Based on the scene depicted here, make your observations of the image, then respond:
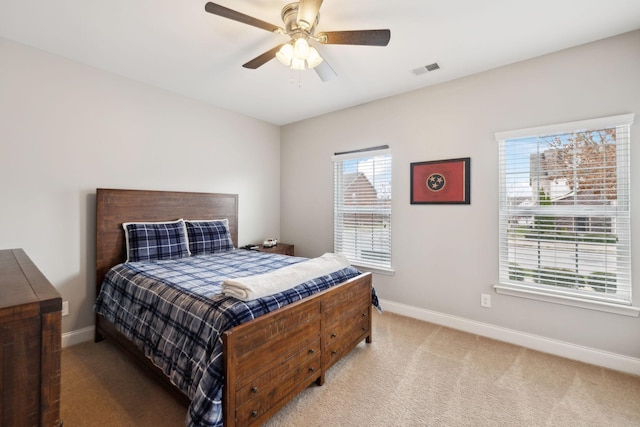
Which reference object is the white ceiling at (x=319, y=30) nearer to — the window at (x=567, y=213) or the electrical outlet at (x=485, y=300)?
the window at (x=567, y=213)

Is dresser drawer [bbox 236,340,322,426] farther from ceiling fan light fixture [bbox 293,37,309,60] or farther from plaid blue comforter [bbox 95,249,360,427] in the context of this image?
ceiling fan light fixture [bbox 293,37,309,60]

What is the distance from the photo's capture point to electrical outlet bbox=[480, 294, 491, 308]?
2748 mm

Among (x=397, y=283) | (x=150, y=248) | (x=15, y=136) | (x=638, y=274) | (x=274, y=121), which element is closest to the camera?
(x=638, y=274)

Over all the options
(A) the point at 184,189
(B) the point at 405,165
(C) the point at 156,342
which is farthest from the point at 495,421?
(A) the point at 184,189

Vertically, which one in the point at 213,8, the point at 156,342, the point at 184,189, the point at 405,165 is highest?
the point at 213,8

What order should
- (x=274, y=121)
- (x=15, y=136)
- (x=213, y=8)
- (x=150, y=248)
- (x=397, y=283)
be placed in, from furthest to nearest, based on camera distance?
(x=274, y=121), (x=397, y=283), (x=150, y=248), (x=15, y=136), (x=213, y=8)

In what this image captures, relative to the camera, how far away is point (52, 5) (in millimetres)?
1887

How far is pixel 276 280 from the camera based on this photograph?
1.83 metres

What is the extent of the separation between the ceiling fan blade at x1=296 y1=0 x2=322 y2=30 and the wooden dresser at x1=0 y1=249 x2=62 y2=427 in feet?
5.60

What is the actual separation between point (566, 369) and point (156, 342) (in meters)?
2.98

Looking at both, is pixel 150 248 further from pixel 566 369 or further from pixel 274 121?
pixel 566 369

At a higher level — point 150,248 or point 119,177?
point 119,177

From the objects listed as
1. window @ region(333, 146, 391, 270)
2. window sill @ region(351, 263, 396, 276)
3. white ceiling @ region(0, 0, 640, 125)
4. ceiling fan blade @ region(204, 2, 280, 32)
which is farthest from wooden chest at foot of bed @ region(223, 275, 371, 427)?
white ceiling @ region(0, 0, 640, 125)

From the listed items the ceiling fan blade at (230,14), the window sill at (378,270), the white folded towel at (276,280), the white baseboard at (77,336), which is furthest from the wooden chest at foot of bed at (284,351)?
the white baseboard at (77,336)
